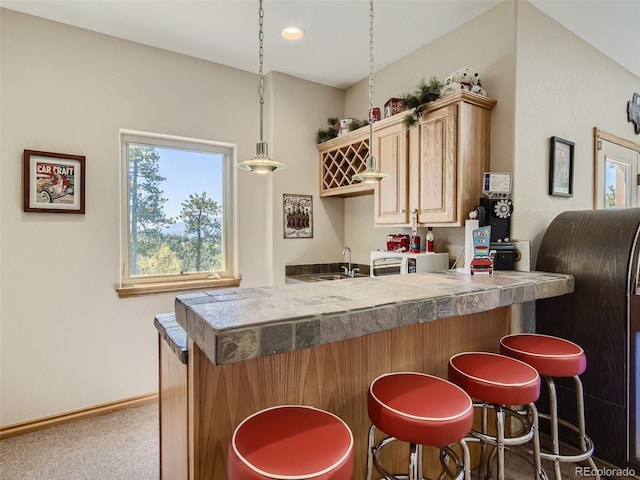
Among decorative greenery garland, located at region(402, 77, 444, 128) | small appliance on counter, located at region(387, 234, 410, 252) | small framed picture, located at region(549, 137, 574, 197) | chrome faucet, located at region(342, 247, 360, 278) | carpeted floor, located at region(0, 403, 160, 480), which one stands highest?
decorative greenery garland, located at region(402, 77, 444, 128)

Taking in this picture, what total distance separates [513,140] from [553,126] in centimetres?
52

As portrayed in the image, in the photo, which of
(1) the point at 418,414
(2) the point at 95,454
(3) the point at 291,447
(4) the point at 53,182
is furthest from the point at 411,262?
(4) the point at 53,182

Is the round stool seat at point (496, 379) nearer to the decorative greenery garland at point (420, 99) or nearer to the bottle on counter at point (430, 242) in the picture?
the bottle on counter at point (430, 242)

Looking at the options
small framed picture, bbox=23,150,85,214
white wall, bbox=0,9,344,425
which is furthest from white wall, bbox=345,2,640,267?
small framed picture, bbox=23,150,85,214

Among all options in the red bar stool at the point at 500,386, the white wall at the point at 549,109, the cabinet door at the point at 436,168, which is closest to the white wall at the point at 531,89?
the white wall at the point at 549,109

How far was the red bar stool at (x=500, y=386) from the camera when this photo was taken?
4.45 ft

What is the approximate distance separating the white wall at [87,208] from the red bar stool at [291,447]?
2.23 m

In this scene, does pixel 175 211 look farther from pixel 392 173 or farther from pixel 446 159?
pixel 446 159

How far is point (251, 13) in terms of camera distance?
247 cm

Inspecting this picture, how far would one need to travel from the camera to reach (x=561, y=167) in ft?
8.39

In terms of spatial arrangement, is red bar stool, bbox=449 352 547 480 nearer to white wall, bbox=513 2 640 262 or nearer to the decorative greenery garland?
white wall, bbox=513 2 640 262

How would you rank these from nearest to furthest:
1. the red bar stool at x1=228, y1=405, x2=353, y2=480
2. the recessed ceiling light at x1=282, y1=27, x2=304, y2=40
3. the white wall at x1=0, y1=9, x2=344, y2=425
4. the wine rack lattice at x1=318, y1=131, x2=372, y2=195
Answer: the red bar stool at x1=228, y1=405, x2=353, y2=480
the white wall at x1=0, y1=9, x2=344, y2=425
the recessed ceiling light at x1=282, y1=27, x2=304, y2=40
the wine rack lattice at x1=318, y1=131, x2=372, y2=195

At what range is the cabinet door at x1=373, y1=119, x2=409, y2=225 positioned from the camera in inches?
109

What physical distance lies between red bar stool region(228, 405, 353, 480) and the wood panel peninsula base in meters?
0.17
